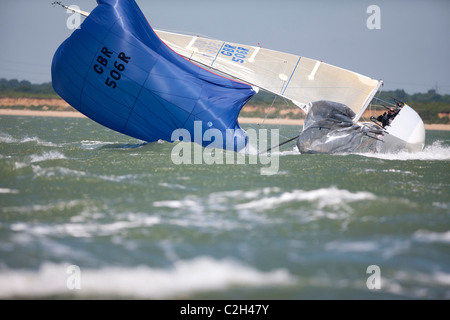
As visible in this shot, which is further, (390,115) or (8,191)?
(390,115)

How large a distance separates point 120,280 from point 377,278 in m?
2.17

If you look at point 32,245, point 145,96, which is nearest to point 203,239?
point 32,245

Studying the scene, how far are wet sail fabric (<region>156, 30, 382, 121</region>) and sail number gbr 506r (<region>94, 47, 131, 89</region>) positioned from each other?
1678 millimetres

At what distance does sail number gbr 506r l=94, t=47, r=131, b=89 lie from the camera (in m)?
10.3

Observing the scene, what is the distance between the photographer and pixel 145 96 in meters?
10.5

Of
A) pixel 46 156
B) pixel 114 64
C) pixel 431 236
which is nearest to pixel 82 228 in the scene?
pixel 431 236

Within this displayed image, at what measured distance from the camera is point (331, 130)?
35.6 feet

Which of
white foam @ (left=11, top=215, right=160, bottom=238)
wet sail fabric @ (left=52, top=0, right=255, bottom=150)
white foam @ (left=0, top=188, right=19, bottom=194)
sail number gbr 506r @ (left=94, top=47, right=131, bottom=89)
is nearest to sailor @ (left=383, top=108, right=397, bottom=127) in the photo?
wet sail fabric @ (left=52, top=0, right=255, bottom=150)

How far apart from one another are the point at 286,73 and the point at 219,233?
7.09 metres

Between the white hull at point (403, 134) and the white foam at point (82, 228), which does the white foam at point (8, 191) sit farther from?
the white hull at point (403, 134)

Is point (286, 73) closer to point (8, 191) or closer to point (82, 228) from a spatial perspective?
point (8, 191)

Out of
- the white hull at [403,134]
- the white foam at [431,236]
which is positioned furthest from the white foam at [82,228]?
the white hull at [403,134]

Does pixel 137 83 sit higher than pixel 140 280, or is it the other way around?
pixel 137 83

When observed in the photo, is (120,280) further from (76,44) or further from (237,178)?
(76,44)
